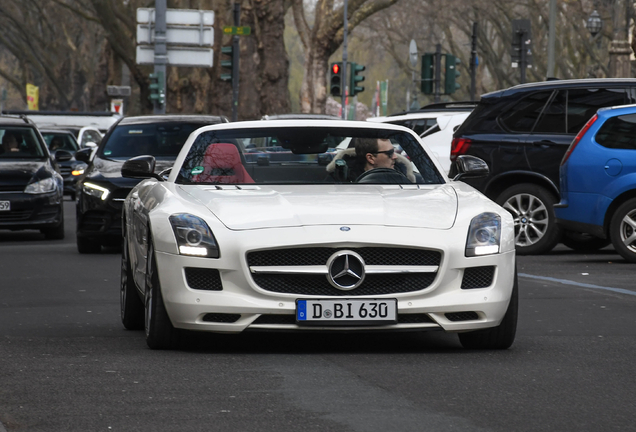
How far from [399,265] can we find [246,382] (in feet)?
3.82

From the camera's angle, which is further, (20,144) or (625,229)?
(20,144)

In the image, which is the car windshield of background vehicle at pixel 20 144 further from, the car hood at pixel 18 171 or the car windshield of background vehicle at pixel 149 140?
the car windshield of background vehicle at pixel 149 140

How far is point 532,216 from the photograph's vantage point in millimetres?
15055

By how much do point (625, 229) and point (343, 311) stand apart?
7312 millimetres

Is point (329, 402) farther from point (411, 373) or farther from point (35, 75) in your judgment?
point (35, 75)

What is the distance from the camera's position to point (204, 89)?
4334 centimetres

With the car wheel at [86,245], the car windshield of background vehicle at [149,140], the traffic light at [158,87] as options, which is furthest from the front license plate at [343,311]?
the traffic light at [158,87]

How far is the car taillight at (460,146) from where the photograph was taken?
1543 cm

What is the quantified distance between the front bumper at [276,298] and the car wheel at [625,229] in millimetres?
6718

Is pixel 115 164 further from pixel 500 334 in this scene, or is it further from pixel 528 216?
pixel 500 334

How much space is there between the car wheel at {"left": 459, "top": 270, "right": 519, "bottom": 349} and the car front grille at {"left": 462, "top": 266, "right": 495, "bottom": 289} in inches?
7.9

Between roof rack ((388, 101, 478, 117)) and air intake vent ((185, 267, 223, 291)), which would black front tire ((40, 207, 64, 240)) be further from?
air intake vent ((185, 267, 223, 291))

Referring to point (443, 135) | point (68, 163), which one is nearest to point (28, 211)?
point (443, 135)

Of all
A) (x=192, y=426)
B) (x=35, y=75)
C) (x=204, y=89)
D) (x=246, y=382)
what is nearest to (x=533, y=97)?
(x=246, y=382)
